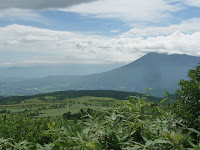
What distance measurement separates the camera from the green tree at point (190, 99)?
3.19 metres

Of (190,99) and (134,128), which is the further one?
(190,99)

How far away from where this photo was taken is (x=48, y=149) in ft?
8.14

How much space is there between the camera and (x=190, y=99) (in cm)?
355

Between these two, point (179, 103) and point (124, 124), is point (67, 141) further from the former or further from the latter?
point (179, 103)

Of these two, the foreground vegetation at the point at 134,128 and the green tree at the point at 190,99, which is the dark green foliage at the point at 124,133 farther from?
the green tree at the point at 190,99

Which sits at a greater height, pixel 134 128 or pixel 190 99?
pixel 190 99

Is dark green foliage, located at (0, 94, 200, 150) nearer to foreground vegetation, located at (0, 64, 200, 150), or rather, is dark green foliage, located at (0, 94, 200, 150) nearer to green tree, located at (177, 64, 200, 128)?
foreground vegetation, located at (0, 64, 200, 150)

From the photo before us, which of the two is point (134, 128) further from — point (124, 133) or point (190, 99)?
point (190, 99)

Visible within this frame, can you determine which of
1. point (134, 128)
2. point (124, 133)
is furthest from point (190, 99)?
point (124, 133)

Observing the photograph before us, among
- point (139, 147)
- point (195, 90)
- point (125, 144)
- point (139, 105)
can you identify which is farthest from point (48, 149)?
point (195, 90)

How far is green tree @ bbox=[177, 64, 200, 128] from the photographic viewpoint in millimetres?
3186

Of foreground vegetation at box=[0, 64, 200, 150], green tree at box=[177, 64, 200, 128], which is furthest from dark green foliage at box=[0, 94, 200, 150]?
green tree at box=[177, 64, 200, 128]

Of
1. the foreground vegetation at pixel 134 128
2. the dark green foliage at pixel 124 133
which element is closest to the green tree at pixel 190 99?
the foreground vegetation at pixel 134 128

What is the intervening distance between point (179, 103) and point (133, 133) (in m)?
1.08
